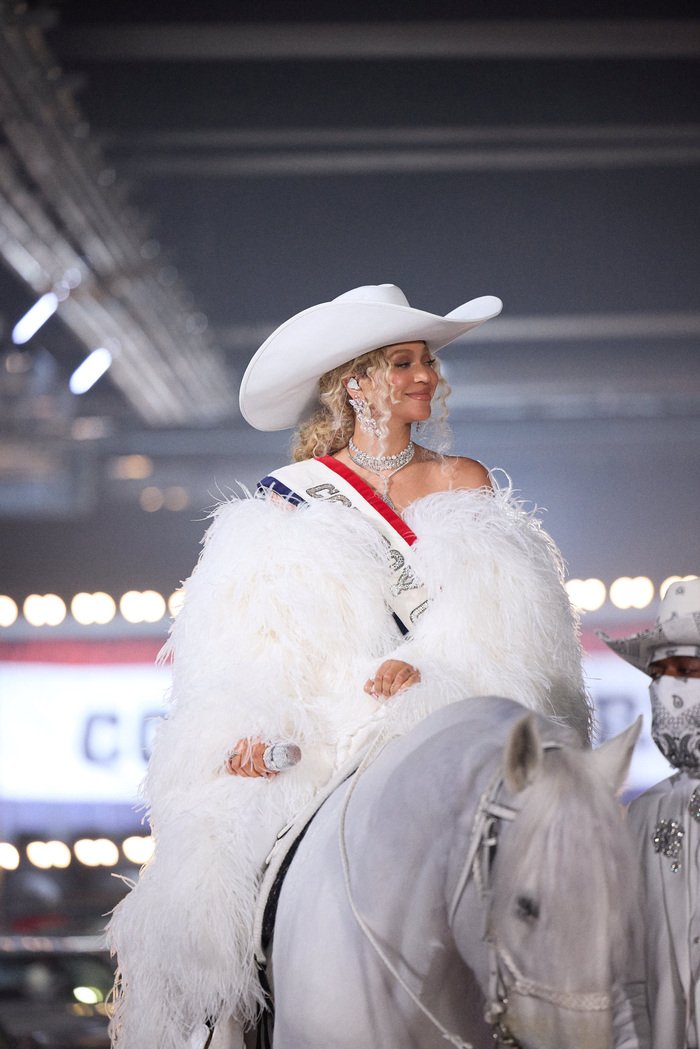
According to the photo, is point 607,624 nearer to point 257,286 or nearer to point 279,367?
point 257,286

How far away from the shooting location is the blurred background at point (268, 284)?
364 centimetres

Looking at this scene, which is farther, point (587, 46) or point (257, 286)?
point (257, 286)

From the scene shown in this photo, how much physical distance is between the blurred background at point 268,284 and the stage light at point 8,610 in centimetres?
1

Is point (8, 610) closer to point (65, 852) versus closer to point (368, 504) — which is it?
point (65, 852)

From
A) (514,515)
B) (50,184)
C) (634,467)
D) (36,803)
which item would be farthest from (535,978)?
(36,803)

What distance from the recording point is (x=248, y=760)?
1419 millimetres

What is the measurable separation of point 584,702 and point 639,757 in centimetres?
282

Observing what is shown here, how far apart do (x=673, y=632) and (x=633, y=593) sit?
2934 millimetres

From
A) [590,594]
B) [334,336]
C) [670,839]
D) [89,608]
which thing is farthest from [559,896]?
[89,608]

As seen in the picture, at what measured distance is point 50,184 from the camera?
3461 mm

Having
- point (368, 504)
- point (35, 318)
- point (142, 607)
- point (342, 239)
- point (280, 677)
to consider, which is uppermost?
point (342, 239)

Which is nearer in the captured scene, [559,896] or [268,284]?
[559,896]

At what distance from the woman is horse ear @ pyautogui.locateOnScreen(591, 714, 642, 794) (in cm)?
44

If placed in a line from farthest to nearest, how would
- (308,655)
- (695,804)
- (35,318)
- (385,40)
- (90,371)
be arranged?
(90,371) < (35,318) < (385,40) < (308,655) < (695,804)
